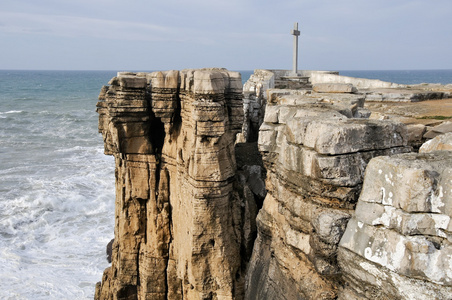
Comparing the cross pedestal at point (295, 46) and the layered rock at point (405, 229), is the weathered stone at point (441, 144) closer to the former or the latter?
the layered rock at point (405, 229)

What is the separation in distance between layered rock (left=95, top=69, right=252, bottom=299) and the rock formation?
3 centimetres

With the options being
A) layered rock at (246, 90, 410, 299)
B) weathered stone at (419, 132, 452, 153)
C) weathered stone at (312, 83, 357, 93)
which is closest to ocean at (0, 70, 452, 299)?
weathered stone at (312, 83, 357, 93)

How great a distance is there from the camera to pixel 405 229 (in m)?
3.92

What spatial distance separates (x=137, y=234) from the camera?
1256 centimetres

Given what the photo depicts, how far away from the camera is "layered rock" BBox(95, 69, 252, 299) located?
997 cm

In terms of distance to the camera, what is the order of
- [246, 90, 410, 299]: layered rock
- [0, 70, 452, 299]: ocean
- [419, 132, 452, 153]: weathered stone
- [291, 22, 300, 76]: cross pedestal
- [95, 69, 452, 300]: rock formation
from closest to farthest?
1. [95, 69, 452, 300]: rock formation
2. [246, 90, 410, 299]: layered rock
3. [419, 132, 452, 153]: weathered stone
4. [0, 70, 452, 299]: ocean
5. [291, 22, 300, 76]: cross pedestal

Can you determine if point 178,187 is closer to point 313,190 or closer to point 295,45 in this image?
point 313,190

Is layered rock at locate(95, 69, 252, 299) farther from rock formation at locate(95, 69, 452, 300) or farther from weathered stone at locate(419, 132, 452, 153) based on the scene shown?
weathered stone at locate(419, 132, 452, 153)

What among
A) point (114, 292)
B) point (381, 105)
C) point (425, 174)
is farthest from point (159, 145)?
point (425, 174)

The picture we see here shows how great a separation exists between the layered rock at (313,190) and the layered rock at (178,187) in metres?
3.19

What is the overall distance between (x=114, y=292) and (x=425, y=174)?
11.3 meters

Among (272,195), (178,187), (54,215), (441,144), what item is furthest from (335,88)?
(54,215)

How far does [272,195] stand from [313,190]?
1657 millimetres

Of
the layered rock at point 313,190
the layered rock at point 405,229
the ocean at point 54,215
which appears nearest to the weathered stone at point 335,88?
the layered rock at point 313,190
